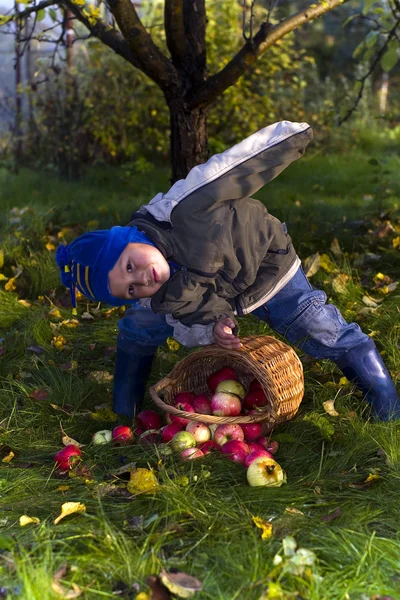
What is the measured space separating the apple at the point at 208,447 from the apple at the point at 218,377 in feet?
1.35

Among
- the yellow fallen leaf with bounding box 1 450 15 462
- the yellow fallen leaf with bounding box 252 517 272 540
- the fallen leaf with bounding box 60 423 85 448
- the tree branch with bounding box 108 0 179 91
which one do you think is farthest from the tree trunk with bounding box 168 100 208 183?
the yellow fallen leaf with bounding box 252 517 272 540

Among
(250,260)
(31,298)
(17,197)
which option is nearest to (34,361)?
(31,298)

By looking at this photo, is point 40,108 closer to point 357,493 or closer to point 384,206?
point 384,206

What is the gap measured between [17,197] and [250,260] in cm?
417

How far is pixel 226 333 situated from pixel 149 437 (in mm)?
570

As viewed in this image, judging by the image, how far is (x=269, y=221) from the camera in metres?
3.02

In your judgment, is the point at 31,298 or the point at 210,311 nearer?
the point at 210,311

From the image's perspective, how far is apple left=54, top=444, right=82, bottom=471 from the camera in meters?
2.88

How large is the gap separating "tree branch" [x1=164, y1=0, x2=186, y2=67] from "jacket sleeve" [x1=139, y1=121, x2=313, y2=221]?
2052mm

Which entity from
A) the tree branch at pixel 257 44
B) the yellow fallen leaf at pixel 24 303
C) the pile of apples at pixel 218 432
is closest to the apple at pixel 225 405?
the pile of apples at pixel 218 432

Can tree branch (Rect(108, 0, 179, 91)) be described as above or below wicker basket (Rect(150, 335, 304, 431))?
above

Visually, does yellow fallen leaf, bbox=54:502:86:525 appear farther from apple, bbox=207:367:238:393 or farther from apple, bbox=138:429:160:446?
apple, bbox=207:367:238:393

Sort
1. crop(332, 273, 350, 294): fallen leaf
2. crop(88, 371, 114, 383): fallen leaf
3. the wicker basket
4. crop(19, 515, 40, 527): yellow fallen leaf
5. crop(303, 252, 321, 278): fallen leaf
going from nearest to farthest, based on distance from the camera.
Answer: crop(19, 515, 40, 527): yellow fallen leaf → the wicker basket → crop(88, 371, 114, 383): fallen leaf → crop(332, 273, 350, 294): fallen leaf → crop(303, 252, 321, 278): fallen leaf

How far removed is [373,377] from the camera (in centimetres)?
316
